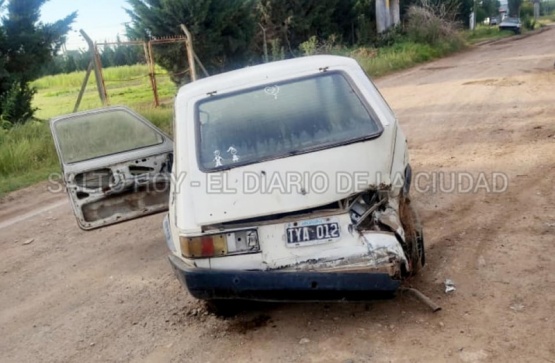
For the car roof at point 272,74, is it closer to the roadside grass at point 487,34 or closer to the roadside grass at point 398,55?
the roadside grass at point 398,55

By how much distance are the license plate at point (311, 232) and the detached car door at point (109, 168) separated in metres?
2.17

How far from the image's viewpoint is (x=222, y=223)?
323 cm

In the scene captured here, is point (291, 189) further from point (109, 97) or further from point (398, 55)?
point (109, 97)

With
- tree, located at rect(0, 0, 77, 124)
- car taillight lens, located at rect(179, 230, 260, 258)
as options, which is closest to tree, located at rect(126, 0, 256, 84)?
tree, located at rect(0, 0, 77, 124)

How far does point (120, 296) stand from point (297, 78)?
2212mm

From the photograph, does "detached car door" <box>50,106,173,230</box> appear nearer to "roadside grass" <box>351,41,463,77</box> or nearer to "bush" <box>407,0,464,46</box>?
"roadside grass" <box>351,41,463,77</box>

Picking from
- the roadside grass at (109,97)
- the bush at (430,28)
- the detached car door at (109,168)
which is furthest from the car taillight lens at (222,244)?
the bush at (430,28)

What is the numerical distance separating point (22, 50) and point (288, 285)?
1235cm

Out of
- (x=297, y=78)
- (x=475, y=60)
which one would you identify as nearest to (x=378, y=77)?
(x=475, y=60)

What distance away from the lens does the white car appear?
3.17 meters

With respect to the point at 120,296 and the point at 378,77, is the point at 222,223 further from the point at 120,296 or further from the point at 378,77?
the point at 378,77

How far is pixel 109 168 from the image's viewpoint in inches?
198

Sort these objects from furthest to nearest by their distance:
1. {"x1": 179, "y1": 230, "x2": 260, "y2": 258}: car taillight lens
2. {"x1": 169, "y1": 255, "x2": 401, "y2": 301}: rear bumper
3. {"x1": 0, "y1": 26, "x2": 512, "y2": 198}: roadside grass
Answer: {"x1": 0, "y1": 26, "x2": 512, "y2": 198}: roadside grass
{"x1": 179, "y1": 230, "x2": 260, "y2": 258}: car taillight lens
{"x1": 169, "y1": 255, "x2": 401, "y2": 301}: rear bumper

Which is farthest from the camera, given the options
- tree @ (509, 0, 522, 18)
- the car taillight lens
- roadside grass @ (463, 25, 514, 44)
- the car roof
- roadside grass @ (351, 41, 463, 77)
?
tree @ (509, 0, 522, 18)
